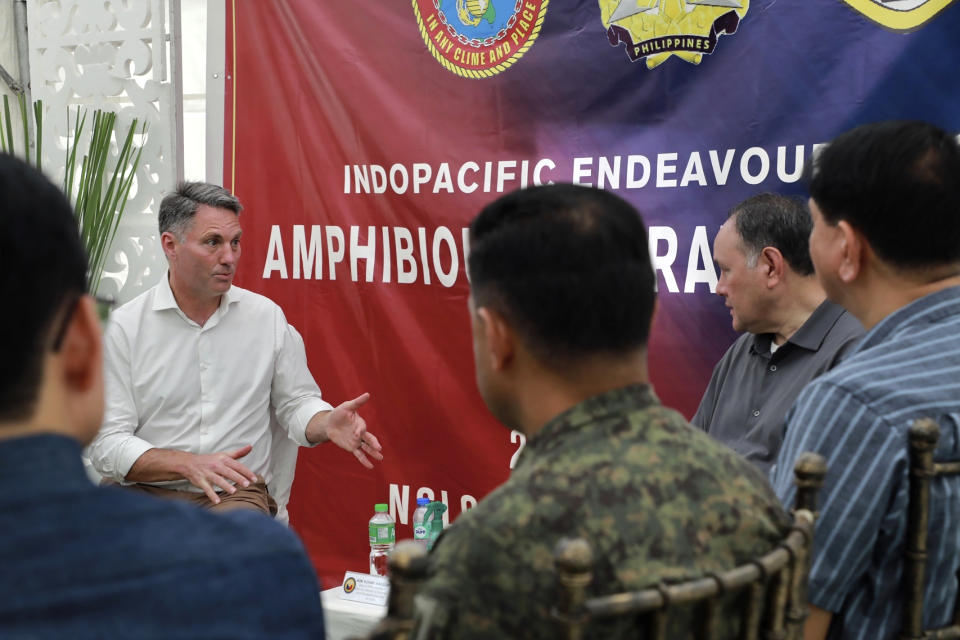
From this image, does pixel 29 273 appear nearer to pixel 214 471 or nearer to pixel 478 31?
pixel 214 471

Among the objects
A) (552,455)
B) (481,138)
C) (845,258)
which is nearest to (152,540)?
(552,455)

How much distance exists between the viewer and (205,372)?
2.72 m

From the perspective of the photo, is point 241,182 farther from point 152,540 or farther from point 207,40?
point 152,540

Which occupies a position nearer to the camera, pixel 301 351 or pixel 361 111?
pixel 301 351

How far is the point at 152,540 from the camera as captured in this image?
2.42 ft

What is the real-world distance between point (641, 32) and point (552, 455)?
1.97 meters

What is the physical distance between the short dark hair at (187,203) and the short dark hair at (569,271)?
6.51 feet

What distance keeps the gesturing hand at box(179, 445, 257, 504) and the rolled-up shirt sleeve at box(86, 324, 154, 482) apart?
18cm

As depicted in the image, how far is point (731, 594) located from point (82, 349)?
2.05ft

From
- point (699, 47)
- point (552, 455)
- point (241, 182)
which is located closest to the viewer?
point (552, 455)

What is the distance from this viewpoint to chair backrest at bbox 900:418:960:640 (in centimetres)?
110

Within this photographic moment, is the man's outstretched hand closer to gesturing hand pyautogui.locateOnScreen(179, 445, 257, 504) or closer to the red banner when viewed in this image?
gesturing hand pyautogui.locateOnScreen(179, 445, 257, 504)

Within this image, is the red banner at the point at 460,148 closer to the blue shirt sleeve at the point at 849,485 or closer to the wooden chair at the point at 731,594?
the blue shirt sleeve at the point at 849,485

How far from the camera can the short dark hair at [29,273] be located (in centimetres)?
69
